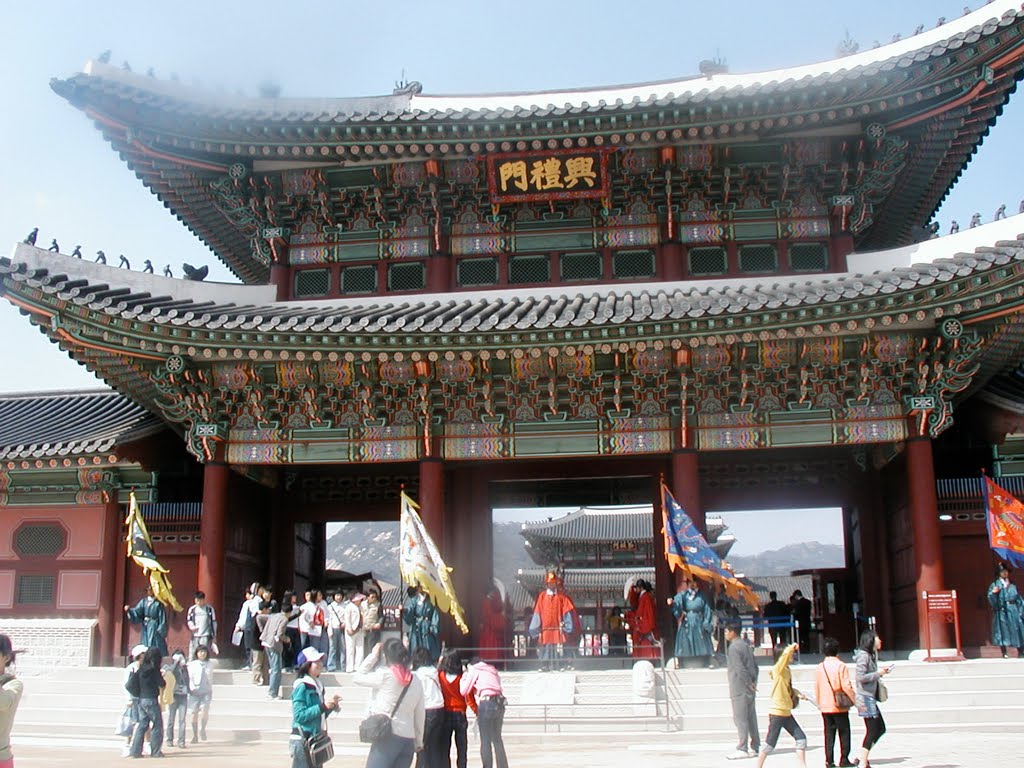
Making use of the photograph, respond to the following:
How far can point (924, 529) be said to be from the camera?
17.0 meters

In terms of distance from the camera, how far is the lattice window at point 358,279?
68.0ft

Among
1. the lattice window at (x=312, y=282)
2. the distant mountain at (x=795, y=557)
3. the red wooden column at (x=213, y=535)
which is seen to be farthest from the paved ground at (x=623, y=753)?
the distant mountain at (x=795, y=557)

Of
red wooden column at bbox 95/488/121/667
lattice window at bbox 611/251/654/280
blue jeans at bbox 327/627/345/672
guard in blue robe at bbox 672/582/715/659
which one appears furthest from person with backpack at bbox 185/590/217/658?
lattice window at bbox 611/251/654/280

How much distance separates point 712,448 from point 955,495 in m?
4.01

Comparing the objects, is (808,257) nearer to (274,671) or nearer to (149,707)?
(274,671)

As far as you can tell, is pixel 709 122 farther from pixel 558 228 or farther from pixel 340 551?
pixel 340 551

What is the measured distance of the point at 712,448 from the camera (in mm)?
18172

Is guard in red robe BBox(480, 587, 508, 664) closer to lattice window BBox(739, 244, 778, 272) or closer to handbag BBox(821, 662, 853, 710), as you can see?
lattice window BBox(739, 244, 778, 272)

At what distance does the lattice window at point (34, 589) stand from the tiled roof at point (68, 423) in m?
2.54

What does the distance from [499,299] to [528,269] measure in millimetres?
1245

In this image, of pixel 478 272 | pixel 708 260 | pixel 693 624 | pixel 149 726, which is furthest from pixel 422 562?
pixel 708 260

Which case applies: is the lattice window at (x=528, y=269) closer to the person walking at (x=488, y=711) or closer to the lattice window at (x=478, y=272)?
the lattice window at (x=478, y=272)

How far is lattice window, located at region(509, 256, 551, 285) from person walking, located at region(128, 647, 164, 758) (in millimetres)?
9571

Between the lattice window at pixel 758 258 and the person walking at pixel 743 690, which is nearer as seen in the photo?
the person walking at pixel 743 690
